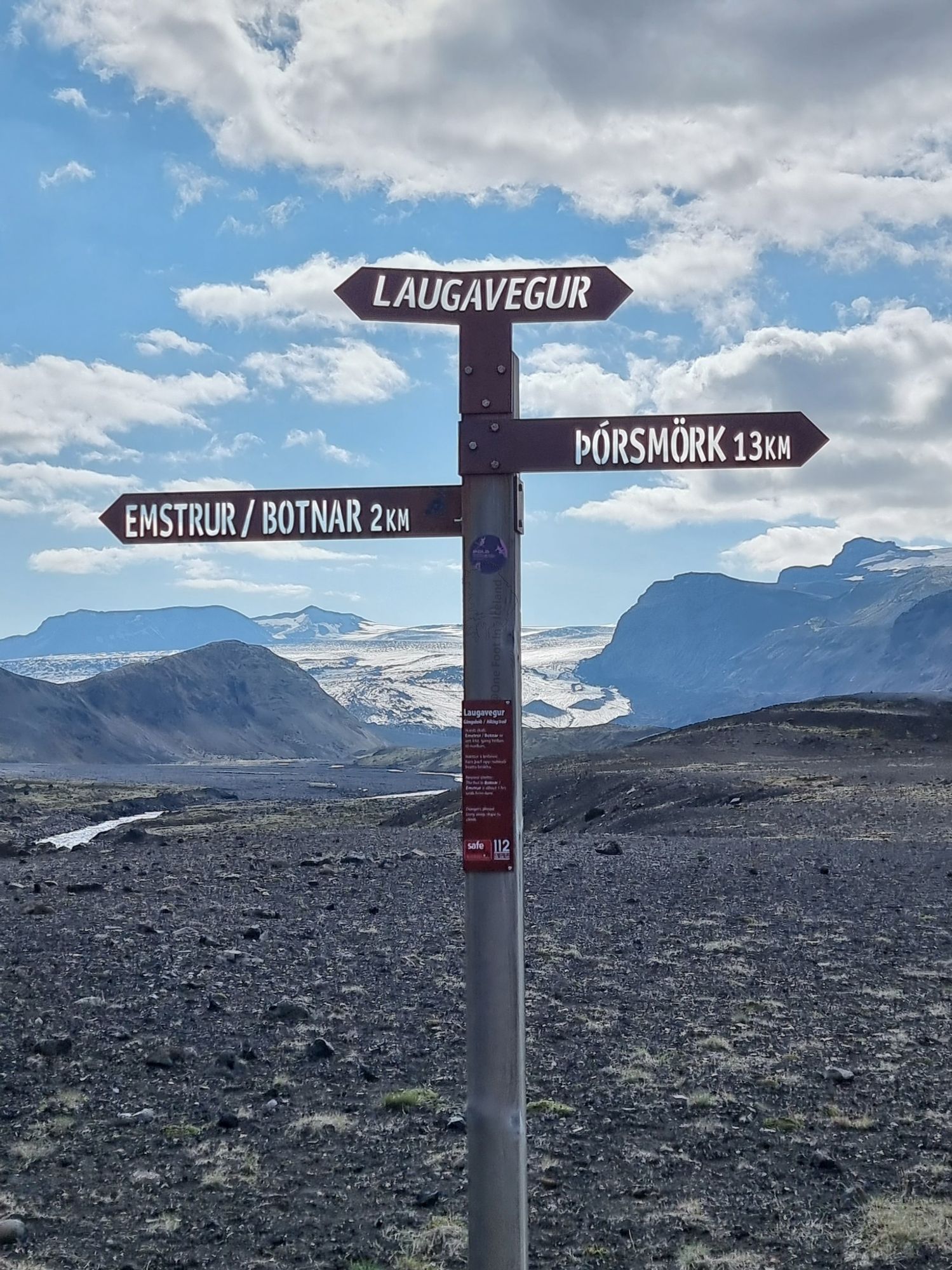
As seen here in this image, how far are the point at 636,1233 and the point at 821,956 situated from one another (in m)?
8.11

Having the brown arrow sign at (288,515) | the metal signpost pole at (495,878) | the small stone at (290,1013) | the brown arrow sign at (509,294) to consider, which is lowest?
the small stone at (290,1013)

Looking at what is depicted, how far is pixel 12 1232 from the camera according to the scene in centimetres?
703

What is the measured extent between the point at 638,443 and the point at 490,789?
1868 mm

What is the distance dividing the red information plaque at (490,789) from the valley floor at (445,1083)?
2.71 metres

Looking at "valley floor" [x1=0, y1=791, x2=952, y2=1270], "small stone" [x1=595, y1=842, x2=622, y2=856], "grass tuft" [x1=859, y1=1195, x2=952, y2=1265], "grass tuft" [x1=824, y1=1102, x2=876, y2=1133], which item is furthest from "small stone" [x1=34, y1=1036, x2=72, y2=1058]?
"small stone" [x1=595, y1=842, x2=622, y2=856]

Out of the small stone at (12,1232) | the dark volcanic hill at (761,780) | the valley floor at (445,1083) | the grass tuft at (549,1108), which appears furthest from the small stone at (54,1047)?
the dark volcanic hill at (761,780)

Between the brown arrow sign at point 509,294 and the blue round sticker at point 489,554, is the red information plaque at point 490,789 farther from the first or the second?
the brown arrow sign at point 509,294

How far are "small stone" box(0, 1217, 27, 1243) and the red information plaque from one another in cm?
374

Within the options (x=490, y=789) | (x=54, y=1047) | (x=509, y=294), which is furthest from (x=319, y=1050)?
(x=509, y=294)

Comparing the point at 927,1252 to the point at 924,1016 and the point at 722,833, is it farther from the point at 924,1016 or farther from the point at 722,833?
the point at 722,833

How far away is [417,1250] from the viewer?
6945mm

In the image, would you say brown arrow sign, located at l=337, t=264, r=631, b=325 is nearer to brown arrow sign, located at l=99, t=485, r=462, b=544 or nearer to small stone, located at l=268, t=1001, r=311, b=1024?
brown arrow sign, located at l=99, t=485, r=462, b=544

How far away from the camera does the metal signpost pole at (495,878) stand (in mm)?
5668

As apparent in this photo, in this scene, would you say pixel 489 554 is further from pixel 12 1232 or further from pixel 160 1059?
pixel 160 1059
